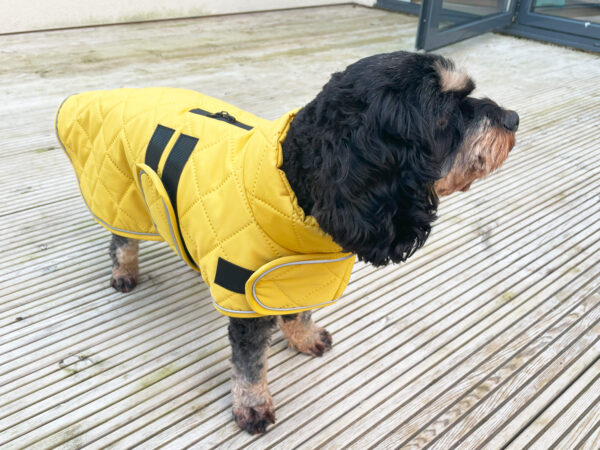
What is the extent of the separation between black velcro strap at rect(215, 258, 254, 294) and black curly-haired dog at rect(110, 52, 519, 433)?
0.31m

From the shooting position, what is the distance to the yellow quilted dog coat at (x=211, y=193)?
1470 millimetres

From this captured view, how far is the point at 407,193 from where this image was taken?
138 centimetres

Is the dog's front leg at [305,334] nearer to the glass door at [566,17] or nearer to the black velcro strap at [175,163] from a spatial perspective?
the black velcro strap at [175,163]

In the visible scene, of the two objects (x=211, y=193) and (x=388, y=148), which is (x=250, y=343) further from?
(x=388, y=148)

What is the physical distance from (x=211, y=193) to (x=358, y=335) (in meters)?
1.01

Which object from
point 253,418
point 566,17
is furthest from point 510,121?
point 566,17

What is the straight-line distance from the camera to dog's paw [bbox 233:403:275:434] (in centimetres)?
177

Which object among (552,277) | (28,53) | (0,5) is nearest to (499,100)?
(552,277)

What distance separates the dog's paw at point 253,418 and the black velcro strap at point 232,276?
510 mm

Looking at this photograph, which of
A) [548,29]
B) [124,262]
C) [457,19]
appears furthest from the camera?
[548,29]

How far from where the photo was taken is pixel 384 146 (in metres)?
1.32

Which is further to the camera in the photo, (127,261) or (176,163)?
(127,261)

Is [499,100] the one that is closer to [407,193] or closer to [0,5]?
[407,193]

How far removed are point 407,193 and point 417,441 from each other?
951mm
